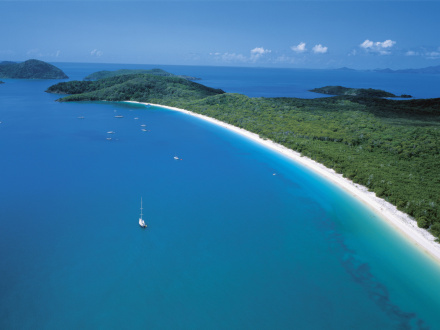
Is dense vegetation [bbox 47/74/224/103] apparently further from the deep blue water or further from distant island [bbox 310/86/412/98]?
distant island [bbox 310/86/412/98]

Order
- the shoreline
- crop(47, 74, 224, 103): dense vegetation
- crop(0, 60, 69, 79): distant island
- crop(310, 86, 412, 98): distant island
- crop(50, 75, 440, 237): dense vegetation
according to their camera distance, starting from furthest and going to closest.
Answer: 1. crop(0, 60, 69, 79): distant island
2. crop(310, 86, 412, 98): distant island
3. crop(47, 74, 224, 103): dense vegetation
4. crop(50, 75, 440, 237): dense vegetation
5. the shoreline

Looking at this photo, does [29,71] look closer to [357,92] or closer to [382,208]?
[357,92]

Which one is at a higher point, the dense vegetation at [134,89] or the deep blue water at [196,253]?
the dense vegetation at [134,89]

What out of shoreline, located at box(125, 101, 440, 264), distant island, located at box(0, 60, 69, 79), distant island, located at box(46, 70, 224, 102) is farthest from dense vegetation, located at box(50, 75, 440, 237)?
distant island, located at box(0, 60, 69, 79)

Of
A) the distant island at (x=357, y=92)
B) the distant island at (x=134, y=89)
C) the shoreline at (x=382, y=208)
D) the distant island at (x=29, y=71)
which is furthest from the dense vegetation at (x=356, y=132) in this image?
the distant island at (x=29, y=71)

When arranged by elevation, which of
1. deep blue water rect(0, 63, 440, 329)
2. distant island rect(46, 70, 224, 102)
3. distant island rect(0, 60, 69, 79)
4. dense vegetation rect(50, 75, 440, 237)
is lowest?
deep blue water rect(0, 63, 440, 329)

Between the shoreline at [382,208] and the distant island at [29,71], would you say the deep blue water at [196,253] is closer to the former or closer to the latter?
the shoreline at [382,208]
